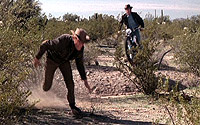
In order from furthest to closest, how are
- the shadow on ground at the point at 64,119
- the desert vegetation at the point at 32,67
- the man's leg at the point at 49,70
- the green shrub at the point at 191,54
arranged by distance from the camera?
1. the green shrub at the point at 191,54
2. the man's leg at the point at 49,70
3. the shadow on ground at the point at 64,119
4. the desert vegetation at the point at 32,67

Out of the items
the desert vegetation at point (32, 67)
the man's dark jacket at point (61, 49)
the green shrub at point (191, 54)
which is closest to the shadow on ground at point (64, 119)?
the desert vegetation at point (32, 67)

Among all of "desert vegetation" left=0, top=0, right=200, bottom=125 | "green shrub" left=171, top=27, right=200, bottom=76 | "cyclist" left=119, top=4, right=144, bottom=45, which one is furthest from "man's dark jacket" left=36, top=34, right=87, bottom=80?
"green shrub" left=171, top=27, right=200, bottom=76

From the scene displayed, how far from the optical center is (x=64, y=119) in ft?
21.1

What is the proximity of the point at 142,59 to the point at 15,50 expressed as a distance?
3860 mm

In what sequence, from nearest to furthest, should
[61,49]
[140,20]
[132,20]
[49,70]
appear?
[61,49], [49,70], [140,20], [132,20]

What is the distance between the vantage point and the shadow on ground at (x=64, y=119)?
20.2 ft

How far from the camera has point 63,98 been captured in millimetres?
8312

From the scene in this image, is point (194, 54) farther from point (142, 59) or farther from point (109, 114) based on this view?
point (109, 114)

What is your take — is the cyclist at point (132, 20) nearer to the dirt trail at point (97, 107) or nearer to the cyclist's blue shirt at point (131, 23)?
the cyclist's blue shirt at point (131, 23)

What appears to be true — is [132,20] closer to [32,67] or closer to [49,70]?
[32,67]

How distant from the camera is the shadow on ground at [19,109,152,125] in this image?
6.16 metres

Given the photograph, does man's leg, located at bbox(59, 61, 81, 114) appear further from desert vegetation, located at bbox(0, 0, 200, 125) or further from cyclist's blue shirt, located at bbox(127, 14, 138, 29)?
cyclist's blue shirt, located at bbox(127, 14, 138, 29)

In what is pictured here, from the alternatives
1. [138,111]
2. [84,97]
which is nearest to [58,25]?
[84,97]

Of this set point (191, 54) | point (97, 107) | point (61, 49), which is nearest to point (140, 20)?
point (191, 54)
